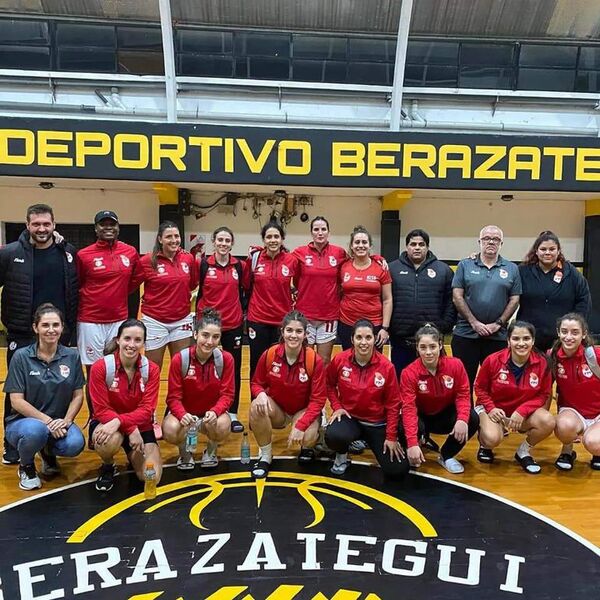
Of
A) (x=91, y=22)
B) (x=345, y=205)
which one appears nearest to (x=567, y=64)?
(x=345, y=205)

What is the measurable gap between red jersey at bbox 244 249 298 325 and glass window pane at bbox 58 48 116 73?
717cm

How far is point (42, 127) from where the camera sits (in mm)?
6352

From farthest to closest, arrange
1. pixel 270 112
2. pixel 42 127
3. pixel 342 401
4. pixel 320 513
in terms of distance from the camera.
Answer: pixel 270 112
pixel 42 127
pixel 342 401
pixel 320 513

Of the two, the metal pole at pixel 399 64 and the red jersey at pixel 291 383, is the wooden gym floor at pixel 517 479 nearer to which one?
the red jersey at pixel 291 383

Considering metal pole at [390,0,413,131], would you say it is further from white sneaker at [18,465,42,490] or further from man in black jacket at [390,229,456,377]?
white sneaker at [18,465,42,490]

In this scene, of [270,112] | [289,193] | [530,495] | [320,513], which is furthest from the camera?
[270,112]

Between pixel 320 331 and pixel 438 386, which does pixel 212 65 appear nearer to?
pixel 320 331

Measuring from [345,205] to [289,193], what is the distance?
971 mm

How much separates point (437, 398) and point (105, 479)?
2.03 m

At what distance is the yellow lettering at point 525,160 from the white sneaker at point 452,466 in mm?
4646

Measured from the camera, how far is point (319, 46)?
31.5 ft

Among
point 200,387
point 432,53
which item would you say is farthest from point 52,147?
point 432,53

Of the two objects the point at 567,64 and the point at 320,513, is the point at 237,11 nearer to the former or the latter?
the point at 567,64

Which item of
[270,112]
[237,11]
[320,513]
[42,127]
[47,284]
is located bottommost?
[320,513]
